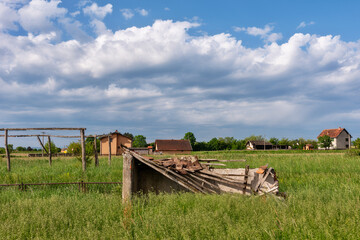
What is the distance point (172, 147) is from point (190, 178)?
137ft

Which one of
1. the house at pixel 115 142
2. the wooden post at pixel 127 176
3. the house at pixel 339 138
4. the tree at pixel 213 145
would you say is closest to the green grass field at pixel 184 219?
the wooden post at pixel 127 176

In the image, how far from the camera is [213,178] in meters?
8.41

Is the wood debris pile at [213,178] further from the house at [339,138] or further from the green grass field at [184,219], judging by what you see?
the house at [339,138]

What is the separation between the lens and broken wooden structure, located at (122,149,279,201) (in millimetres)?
8219

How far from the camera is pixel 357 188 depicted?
376 inches

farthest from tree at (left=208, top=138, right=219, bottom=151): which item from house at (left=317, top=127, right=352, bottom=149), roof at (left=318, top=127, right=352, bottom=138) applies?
roof at (left=318, top=127, right=352, bottom=138)

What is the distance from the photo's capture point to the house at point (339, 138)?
235 feet

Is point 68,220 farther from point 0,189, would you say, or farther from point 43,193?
point 0,189

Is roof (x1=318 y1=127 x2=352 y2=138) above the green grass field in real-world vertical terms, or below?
above

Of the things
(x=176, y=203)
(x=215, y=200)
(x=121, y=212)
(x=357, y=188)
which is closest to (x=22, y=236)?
(x=121, y=212)

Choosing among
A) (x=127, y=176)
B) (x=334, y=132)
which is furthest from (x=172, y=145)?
(x=334, y=132)

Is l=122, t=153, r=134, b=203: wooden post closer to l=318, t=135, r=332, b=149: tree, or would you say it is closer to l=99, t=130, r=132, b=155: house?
l=99, t=130, r=132, b=155: house

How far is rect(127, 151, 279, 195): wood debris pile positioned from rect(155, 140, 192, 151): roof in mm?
40727

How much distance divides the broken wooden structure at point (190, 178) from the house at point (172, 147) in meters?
40.1
